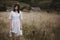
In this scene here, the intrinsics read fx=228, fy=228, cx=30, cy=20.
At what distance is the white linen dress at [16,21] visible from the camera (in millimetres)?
3809

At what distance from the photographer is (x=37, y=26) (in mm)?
3932

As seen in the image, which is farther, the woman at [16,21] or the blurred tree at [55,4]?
the blurred tree at [55,4]

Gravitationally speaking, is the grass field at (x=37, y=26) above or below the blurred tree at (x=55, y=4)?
below

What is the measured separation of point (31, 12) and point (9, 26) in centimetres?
45

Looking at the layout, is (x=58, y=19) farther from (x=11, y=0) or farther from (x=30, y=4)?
(x=11, y=0)

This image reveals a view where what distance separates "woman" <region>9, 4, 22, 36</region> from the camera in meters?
3.81

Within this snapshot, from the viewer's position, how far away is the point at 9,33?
3867mm

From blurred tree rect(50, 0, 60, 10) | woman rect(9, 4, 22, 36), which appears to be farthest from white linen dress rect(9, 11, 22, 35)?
blurred tree rect(50, 0, 60, 10)

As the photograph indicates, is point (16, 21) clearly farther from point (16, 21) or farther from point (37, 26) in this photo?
point (37, 26)

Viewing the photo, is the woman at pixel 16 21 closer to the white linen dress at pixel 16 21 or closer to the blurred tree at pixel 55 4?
the white linen dress at pixel 16 21

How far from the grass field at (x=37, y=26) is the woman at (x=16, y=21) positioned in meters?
0.07

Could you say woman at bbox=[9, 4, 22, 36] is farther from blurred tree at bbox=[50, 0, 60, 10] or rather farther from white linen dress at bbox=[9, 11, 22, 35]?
blurred tree at bbox=[50, 0, 60, 10]

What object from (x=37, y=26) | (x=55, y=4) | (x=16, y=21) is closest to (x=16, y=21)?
(x=16, y=21)

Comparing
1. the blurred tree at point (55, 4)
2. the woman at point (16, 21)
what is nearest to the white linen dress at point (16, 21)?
the woman at point (16, 21)
